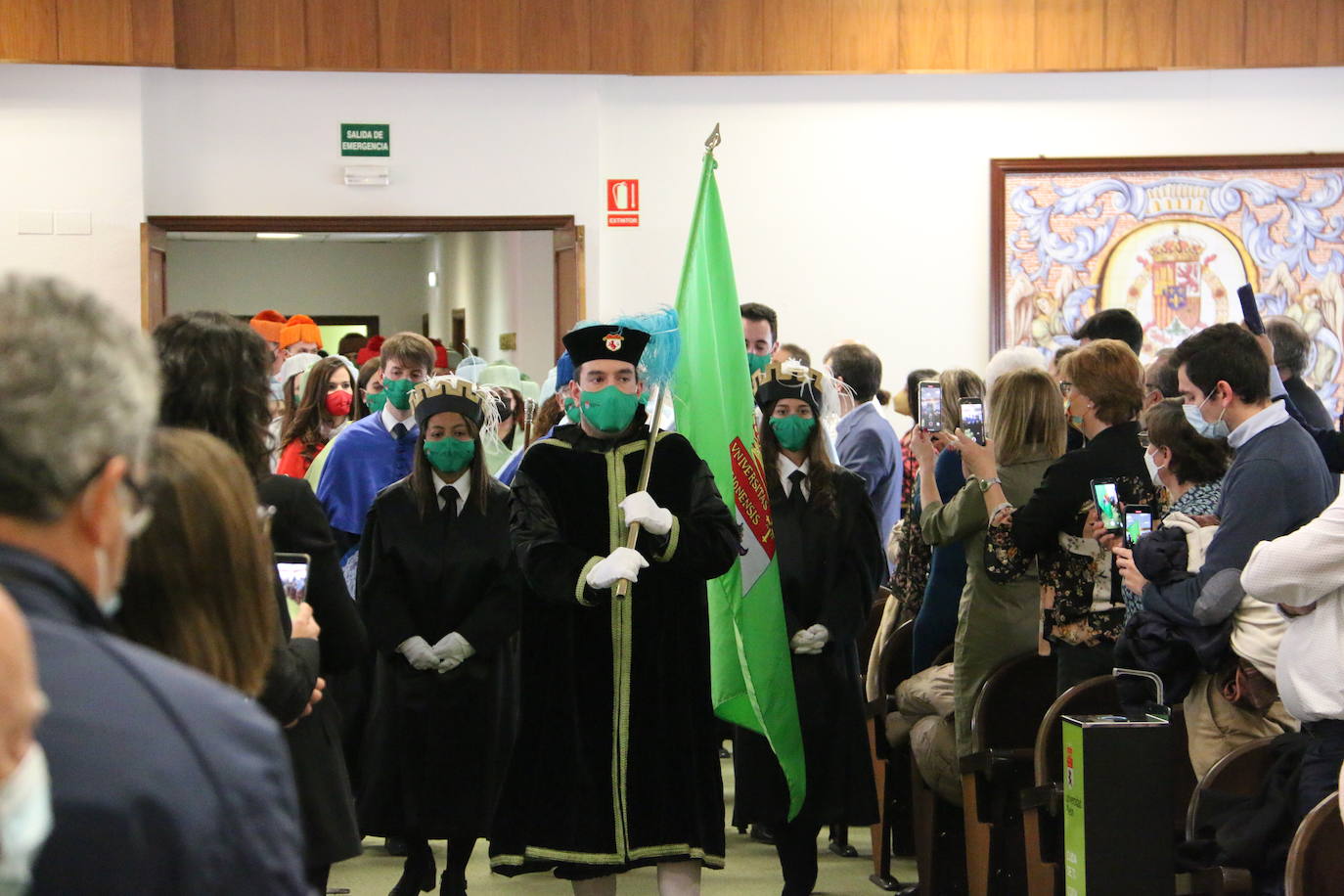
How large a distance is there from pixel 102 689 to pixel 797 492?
3658 millimetres

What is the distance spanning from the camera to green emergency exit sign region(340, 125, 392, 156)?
9.15 metres

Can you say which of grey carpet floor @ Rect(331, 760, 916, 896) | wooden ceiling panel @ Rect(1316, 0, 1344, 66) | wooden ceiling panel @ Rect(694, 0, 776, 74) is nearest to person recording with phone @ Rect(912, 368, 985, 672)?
grey carpet floor @ Rect(331, 760, 916, 896)

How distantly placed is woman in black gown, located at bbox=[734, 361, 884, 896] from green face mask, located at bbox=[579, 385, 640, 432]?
69 centimetres

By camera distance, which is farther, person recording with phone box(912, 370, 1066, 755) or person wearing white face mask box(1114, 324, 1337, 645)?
person recording with phone box(912, 370, 1066, 755)

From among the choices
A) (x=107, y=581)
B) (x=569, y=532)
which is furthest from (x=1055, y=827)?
(x=107, y=581)

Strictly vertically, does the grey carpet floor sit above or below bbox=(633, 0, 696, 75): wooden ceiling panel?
below

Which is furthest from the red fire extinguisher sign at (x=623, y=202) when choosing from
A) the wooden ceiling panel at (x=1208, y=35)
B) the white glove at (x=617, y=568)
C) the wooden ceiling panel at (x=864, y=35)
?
the white glove at (x=617, y=568)

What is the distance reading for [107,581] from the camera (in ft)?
4.10

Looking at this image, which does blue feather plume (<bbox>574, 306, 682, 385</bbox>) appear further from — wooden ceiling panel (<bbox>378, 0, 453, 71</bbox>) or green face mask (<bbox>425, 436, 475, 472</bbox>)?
wooden ceiling panel (<bbox>378, 0, 453, 71</bbox>)

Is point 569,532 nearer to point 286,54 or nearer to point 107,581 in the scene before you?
point 107,581

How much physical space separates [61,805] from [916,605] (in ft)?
14.2

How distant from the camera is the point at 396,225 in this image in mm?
9242

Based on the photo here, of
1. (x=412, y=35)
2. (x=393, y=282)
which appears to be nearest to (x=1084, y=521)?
(x=412, y=35)

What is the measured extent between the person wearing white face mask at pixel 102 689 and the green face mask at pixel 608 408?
2902mm
